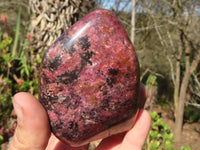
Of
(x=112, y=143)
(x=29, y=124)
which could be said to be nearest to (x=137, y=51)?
(x=112, y=143)

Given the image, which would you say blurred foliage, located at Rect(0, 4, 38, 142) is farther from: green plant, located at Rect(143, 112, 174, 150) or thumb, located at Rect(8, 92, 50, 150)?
green plant, located at Rect(143, 112, 174, 150)

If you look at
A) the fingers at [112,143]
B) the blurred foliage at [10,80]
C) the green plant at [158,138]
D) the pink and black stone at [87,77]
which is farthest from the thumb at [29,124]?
the green plant at [158,138]

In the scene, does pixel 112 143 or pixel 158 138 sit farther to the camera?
pixel 158 138

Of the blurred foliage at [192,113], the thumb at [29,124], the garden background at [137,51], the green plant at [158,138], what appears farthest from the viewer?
the blurred foliage at [192,113]

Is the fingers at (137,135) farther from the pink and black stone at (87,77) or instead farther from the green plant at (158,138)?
the green plant at (158,138)

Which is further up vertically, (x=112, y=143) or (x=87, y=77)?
(x=87, y=77)

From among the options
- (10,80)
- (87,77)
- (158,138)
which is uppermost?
(87,77)

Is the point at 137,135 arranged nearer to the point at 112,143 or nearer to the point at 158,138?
the point at 112,143

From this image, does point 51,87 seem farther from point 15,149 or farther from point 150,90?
point 150,90
